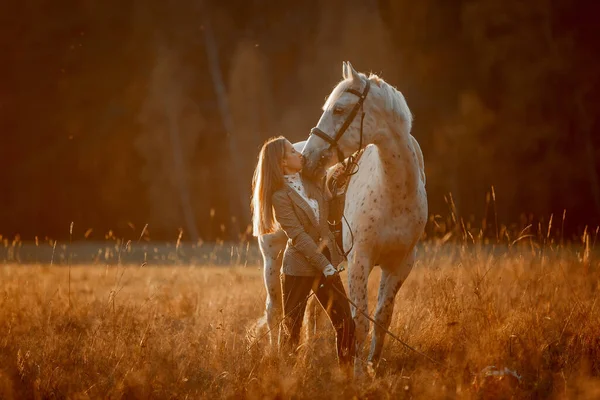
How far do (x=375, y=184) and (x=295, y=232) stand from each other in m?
0.85

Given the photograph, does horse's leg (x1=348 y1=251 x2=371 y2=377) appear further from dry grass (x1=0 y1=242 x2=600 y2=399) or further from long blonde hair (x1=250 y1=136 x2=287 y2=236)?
long blonde hair (x1=250 y1=136 x2=287 y2=236)

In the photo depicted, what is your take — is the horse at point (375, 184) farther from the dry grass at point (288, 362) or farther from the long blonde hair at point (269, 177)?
the dry grass at point (288, 362)

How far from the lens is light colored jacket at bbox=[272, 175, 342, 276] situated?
14.0 ft

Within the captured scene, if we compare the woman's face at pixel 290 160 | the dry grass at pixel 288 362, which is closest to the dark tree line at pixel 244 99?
the dry grass at pixel 288 362

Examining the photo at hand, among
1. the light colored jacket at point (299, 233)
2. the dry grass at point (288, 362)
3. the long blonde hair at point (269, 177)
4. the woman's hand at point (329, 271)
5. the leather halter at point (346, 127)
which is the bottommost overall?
the dry grass at point (288, 362)

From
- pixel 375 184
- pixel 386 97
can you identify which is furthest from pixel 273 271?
pixel 386 97

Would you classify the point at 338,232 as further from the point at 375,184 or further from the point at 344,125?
the point at 344,125

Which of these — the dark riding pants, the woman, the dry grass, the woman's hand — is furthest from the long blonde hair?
the dry grass

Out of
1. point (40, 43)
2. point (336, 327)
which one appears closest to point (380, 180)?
point (336, 327)

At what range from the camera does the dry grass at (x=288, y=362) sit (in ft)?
12.8

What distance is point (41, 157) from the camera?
65.0 feet

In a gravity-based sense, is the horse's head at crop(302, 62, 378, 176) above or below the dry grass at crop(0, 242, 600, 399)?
above

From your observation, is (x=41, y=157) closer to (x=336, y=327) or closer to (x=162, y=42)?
(x=162, y=42)

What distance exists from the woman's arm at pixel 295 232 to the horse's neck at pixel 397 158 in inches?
30.3
